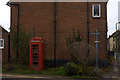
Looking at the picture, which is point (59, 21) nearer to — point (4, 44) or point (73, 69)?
point (73, 69)

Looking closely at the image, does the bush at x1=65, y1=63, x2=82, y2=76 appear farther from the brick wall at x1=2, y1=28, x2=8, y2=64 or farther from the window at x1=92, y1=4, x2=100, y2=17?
the brick wall at x1=2, y1=28, x2=8, y2=64

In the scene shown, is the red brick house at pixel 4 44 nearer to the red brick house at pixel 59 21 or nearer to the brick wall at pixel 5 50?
the brick wall at pixel 5 50

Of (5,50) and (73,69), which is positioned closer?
(73,69)

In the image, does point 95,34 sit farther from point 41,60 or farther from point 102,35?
point 41,60

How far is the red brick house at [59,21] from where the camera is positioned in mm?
12227

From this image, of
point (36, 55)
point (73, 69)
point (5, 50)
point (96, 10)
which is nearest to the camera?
point (73, 69)

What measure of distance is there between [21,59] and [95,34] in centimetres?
656

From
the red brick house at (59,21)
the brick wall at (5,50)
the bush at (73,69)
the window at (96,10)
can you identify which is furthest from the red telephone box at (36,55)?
the window at (96,10)

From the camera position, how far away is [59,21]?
12562 millimetres

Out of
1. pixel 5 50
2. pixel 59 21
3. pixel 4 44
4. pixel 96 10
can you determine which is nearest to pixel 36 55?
pixel 59 21

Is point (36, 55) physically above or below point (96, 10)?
below

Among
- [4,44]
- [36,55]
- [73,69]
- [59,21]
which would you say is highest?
[59,21]

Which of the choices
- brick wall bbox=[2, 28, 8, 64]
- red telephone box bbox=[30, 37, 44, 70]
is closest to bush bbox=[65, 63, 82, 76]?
red telephone box bbox=[30, 37, 44, 70]

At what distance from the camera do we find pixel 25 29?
12.8m
